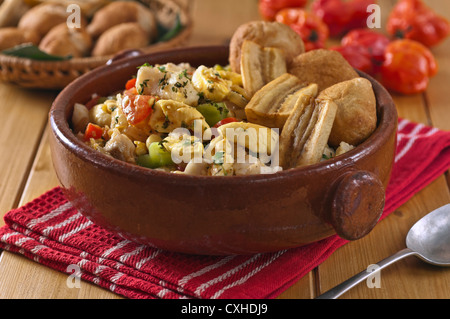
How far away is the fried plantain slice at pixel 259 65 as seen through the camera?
2.13m

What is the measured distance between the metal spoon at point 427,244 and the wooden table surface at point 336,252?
4 cm

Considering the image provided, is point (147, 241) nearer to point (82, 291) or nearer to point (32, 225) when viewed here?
point (82, 291)

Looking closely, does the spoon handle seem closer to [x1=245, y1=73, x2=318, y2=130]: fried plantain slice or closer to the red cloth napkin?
the red cloth napkin

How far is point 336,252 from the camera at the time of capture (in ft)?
6.37

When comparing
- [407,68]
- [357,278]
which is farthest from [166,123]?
[407,68]

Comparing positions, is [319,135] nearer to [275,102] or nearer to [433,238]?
[275,102]

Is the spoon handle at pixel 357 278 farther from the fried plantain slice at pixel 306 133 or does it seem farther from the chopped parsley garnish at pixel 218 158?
the chopped parsley garnish at pixel 218 158

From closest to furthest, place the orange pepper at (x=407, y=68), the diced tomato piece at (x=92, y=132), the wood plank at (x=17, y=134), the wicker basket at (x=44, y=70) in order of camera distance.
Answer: the diced tomato piece at (x=92, y=132) < the wood plank at (x=17, y=134) < the wicker basket at (x=44, y=70) < the orange pepper at (x=407, y=68)

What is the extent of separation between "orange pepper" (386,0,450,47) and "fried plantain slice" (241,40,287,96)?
1.60m

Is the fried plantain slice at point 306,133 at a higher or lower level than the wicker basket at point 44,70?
higher

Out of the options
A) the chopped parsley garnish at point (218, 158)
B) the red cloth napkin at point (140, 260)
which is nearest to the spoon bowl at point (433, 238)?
the red cloth napkin at point (140, 260)

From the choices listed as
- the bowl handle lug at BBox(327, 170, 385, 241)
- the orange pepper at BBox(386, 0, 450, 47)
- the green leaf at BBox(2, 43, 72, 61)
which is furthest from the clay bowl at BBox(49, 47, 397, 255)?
the orange pepper at BBox(386, 0, 450, 47)

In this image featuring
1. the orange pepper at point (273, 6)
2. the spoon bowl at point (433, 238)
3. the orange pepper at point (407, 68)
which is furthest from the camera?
the orange pepper at point (273, 6)

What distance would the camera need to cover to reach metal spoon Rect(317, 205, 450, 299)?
1731mm
